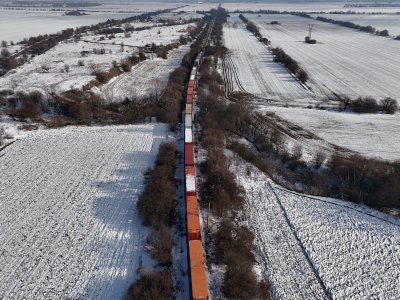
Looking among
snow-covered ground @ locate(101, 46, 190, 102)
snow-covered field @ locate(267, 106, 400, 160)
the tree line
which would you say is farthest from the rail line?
snow-covered ground @ locate(101, 46, 190, 102)

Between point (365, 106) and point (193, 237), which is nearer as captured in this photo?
point (193, 237)

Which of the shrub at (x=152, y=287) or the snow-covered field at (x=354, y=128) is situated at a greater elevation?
the snow-covered field at (x=354, y=128)

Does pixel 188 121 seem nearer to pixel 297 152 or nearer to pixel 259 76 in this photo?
pixel 297 152

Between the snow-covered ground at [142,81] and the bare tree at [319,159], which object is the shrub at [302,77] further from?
the bare tree at [319,159]

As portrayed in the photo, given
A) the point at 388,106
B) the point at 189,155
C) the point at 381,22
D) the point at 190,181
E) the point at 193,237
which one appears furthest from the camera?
the point at 381,22

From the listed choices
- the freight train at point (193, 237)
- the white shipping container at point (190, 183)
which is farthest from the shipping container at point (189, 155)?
the white shipping container at point (190, 183)

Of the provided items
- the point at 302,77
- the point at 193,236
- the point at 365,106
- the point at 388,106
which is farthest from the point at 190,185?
the point at 302,77
